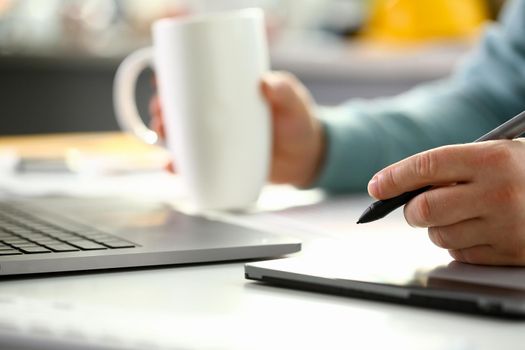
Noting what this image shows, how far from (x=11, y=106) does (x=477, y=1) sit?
1.47 meters

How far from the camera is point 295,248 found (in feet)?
1.96

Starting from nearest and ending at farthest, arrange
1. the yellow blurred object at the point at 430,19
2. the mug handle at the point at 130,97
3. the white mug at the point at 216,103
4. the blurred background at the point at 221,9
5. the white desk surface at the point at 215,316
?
the white desk surface at the point at 215,316
the white mug at the point at 216,103
the mug handle at the point at 130,97
the blurred background at the point at 221,9
the yellow blurred object at the point at 430,19

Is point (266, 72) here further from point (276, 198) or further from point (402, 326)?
point (402, 326)

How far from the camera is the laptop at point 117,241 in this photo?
1.76ft

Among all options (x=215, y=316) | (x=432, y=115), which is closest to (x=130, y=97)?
(x=432, y=115)

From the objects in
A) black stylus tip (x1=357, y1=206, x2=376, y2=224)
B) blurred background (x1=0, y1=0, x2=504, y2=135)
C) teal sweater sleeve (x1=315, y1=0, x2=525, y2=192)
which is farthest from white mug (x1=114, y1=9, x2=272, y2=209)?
blurred background (x1=0, y1=0, x2=504, y2=135)

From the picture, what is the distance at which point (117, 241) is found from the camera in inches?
23.2

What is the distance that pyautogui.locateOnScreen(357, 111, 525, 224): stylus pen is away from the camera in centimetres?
53

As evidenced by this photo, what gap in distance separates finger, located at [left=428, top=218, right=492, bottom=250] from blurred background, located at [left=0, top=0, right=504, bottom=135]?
2.02m

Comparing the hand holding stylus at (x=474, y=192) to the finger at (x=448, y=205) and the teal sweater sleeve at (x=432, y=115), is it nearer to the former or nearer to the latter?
the finger at (x=448, y=205)

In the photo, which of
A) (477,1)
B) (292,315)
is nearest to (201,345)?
(292,315)

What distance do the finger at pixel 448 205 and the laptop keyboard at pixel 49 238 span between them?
174 mm

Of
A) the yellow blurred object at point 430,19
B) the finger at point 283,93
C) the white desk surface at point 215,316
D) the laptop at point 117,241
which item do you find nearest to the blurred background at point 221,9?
the yellow blurred object at point 430,19

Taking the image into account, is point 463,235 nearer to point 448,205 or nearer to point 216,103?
point 448,205
